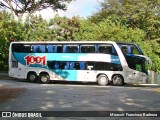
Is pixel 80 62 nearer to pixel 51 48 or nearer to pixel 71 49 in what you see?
pixel 71 49

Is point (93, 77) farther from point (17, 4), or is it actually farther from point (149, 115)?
point (149, 115)

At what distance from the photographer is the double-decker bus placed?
101ft

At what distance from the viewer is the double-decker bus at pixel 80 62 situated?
3088 centimetres

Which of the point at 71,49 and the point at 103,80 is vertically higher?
the point at 71,49

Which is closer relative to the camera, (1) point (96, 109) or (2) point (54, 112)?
(2) point (54, 112)

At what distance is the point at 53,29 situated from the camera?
4247 centimetres

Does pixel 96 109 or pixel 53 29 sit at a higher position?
pixel 53 29

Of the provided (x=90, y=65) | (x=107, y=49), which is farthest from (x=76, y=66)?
(x=107, y=49)

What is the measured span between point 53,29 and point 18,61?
9843 millimetres

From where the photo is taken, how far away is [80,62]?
104ft

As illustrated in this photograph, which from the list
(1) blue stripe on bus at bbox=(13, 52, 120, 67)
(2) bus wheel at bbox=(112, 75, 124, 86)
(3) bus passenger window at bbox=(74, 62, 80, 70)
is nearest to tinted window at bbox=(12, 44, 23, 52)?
(1) blue stripe on bus at bbox=(13, 52, 120, 67)

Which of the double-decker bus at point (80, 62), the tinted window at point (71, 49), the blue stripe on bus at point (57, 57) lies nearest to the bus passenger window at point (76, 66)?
the double-decker bus at point (80, 62)

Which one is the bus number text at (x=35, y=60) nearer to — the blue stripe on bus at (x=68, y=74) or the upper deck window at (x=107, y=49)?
the blue stripe on bus at (x=68, y=74)

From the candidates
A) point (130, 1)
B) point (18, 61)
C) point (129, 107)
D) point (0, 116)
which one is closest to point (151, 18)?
point (130, 1)
